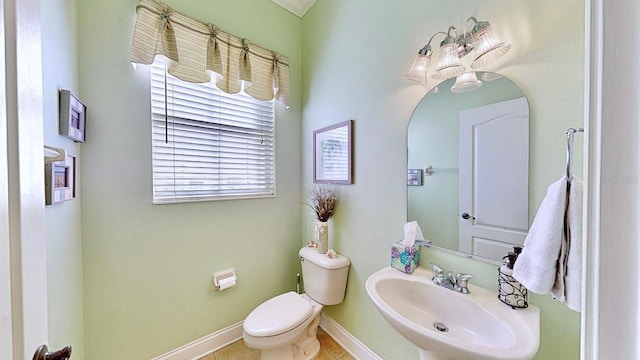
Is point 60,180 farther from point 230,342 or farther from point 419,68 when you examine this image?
point 419,68

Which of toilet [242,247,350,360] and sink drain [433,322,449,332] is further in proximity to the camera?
toilet [242,247,350,360]

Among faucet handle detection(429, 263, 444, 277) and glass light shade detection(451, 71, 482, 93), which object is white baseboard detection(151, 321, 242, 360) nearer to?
faucet handle detection(429, 263, 444, 277)

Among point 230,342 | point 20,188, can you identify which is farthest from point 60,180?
point 230,342

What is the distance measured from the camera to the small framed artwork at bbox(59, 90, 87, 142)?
96cm

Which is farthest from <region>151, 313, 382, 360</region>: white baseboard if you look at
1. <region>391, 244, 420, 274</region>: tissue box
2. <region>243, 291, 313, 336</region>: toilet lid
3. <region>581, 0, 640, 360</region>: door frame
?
<region>581, 0, 640, 360</region>: door frame

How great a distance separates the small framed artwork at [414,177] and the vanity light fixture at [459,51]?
482 millimetres

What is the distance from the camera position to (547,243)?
26.6 inches

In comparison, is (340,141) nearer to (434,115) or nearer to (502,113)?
(434,115)

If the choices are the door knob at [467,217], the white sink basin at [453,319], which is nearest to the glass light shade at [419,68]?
the door knob at [467,217]

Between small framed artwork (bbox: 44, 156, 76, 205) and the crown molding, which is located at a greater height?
the crown molding

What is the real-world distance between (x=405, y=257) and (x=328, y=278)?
2.01ft

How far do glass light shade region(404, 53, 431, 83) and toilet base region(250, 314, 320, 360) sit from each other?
167 cm

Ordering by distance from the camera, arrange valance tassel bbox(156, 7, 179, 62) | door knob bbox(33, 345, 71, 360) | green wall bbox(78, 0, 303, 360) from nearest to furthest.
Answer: door knob bbox(33, 345, 71, 360) → green wall bbox(78, 0, 303, 360) → valance tassel bbox(156, 7, 179, 62)

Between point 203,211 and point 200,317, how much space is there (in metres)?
0.76
